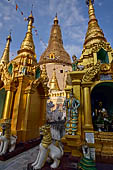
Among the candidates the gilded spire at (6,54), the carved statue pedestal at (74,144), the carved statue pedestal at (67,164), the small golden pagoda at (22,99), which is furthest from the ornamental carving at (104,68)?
the gilded spire at (6,54)

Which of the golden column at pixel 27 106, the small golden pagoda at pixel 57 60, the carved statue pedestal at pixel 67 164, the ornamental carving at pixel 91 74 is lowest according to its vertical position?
the carved statue pedestal at pixel 67 164

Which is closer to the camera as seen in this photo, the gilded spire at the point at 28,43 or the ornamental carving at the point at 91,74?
the ornamental carving at the point at 91,74

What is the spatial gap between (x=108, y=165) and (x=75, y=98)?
2725 mm

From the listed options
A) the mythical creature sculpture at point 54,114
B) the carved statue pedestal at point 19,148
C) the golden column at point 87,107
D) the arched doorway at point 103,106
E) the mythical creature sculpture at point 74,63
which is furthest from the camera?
the mythical creature sculpture at point 54,114

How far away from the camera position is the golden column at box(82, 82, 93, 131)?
419cm

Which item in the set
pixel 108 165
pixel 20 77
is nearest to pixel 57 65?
pixel 20 77

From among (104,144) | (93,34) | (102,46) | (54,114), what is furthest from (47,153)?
(54,114)

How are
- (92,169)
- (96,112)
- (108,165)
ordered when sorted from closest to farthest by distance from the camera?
(92,169), (108,165), (96,112)

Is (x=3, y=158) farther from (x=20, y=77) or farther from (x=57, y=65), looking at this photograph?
(x=57, y=65)

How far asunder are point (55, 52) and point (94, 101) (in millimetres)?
29998

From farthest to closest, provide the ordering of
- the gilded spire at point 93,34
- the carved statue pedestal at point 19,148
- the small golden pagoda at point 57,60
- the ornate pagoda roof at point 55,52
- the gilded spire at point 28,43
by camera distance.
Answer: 1. the ornate pagoda roof at point 55,52
2. the small golden pagoda at point 57,60
3. the gilded spire at point 28,43
4. the gilded spire at point 93,34
5. the carved statue pedestal at point 19,148

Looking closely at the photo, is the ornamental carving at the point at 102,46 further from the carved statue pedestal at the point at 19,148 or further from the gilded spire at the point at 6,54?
the gilded spire at the point at 6,54

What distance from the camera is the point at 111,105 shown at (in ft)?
19.3

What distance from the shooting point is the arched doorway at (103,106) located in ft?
16.0
